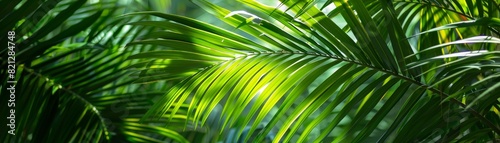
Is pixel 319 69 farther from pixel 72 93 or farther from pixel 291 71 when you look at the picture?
pixel 72 93

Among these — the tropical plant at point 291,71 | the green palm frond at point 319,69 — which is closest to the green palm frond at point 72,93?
the tropical plant at point 291,71

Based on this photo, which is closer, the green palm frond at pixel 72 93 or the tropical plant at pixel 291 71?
the tropical plant at pixel 291 71

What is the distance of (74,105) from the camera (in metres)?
1.36

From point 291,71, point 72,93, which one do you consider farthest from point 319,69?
point 72,93

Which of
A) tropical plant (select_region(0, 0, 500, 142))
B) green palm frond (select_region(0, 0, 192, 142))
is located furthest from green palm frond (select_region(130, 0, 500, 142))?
green palm frond (select_region(0, 0, 192, 142))

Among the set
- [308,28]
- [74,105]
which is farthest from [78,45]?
[308,28]

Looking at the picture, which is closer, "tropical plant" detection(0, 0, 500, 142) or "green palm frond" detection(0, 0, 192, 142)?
"tropical plant" detection(0, 0, 500, 142)

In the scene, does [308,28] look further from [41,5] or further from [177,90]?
[41,5]

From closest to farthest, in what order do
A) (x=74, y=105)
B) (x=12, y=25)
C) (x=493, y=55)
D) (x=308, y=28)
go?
(x=493, y=55), (x=308, y=28), (x=12, y=25), (x=74, y=105)

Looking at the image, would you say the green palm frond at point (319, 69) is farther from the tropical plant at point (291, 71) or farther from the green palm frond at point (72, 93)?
the green palm frond at point (72, 93)

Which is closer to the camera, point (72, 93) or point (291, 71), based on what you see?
point (291, 71)

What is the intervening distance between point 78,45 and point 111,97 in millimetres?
130

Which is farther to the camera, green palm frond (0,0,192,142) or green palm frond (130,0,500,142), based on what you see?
green palm frond (0,0,192,142)

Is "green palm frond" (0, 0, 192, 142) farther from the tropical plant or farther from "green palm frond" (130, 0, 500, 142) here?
"green palm frond" (130, 0, 500, 142)
